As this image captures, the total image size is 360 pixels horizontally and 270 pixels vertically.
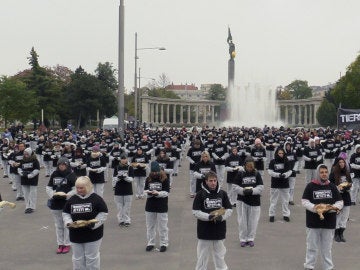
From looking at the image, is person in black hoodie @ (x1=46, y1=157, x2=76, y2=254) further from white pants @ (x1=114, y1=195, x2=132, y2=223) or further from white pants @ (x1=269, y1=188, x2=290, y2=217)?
white pants @ (x1=269, y1=188, x2=290, y2=217)

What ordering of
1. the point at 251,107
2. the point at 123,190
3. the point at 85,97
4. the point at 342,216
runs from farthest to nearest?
the point at 251,107 → the point at 85,97 → the point at 123,190 → the point at 342,216

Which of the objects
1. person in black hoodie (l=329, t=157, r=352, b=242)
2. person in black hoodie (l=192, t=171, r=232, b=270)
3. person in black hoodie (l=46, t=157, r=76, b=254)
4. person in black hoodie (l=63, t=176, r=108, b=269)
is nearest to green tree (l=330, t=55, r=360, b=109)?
person in black hoodie (l=329, t=157, r=352, b=242)

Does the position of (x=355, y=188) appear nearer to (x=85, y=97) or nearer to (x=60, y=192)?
(x=60, y=192)

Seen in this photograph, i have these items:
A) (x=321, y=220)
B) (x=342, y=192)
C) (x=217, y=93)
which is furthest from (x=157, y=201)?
(x=217, y=93)

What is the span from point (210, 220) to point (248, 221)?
2.70 metres

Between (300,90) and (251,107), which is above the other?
(300,90)

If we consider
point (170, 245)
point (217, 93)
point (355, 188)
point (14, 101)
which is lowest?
point (170, 245)

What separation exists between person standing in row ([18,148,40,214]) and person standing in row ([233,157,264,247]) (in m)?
6.03

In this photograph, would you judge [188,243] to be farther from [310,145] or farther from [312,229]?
[310,145]

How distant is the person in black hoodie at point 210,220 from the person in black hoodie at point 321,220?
1555mm

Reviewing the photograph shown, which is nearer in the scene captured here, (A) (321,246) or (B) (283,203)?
(A) (321,246)

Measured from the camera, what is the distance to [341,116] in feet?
102

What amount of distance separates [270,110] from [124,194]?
240 ft

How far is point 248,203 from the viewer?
905 cm
